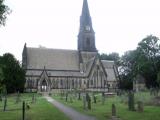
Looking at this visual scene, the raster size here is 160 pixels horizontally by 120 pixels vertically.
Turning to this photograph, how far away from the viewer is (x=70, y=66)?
86375 mm

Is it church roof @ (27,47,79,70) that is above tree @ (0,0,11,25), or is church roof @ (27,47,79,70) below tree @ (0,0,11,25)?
above

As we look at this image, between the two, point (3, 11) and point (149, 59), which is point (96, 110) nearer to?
point (3, 11)

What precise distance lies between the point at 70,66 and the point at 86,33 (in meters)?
10.3

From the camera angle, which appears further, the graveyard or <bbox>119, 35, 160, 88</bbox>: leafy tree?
<bbox>119, 35, 160, 88</bbox>: leafy tree

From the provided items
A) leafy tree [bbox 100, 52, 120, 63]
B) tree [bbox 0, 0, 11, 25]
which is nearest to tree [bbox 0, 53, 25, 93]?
tree [bbox 0, 0, 11, 25]

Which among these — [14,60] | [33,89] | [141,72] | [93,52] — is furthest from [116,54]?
[14,60]

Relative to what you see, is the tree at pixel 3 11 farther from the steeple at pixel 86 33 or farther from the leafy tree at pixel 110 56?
the leafy tree at pixel 110 56

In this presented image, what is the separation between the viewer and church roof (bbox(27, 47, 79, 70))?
84.0 metres

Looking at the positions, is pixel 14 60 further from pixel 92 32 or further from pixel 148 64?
pixel 148 64

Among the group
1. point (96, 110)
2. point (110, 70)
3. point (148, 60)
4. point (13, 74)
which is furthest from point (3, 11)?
point (110, 70)

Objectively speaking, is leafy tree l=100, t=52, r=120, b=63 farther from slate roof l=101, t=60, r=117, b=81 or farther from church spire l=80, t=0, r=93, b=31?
church spire l=80, t=0, r=93, b=31

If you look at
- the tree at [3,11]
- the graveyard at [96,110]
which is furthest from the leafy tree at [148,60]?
the tree at [3,11]

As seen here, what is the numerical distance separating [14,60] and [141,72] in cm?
3245

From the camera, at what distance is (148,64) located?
7875 cm
